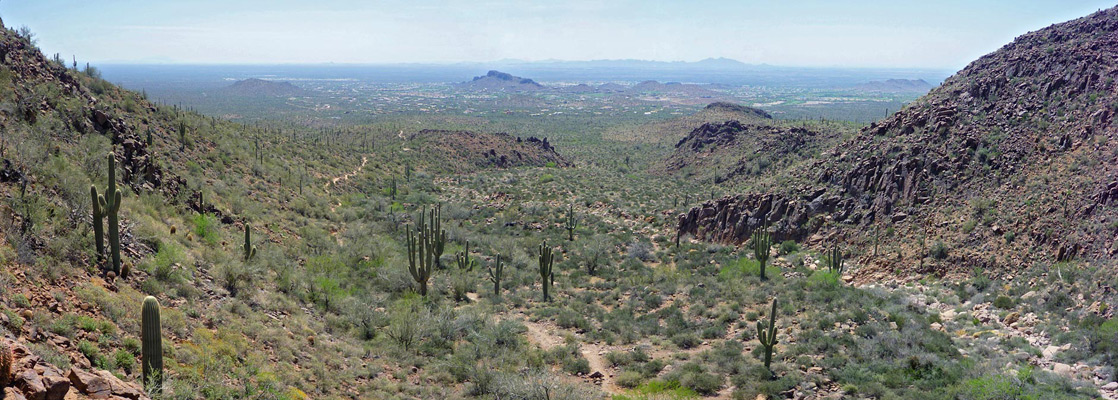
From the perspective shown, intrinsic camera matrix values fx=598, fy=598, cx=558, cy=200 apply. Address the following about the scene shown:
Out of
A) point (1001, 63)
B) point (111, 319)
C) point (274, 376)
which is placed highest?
point (1001, 63)

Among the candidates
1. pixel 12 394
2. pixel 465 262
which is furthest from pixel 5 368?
pixel 465 262

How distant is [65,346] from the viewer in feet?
25.4

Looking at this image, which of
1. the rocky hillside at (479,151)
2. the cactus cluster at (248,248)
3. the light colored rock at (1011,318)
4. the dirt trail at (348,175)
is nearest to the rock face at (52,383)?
the cactus cluster at (248,248)

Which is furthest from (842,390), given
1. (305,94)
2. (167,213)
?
(305,94)

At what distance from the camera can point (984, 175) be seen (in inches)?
837

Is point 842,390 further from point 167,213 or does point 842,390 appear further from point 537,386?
point 167,213

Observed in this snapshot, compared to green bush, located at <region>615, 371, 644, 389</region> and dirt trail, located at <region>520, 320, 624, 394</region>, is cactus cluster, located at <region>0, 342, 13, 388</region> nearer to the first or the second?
dirt trail, located at <region>520, 320, 624, 394</region>

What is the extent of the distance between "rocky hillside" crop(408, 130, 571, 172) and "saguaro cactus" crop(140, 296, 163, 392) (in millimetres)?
42111

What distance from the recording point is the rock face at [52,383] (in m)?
5.60

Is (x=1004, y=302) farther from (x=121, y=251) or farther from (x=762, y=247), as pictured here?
(x=121, y=251)

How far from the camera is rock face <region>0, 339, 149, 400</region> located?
5598 mm

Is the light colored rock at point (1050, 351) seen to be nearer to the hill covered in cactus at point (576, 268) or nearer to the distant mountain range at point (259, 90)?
the hill covered in cactus at point (576, 268)

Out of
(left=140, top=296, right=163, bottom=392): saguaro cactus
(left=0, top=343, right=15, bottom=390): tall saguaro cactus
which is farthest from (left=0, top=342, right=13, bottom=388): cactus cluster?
(left=140, top=296, right=163, bottom=392): saguaro cactus

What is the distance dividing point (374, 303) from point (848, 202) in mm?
18737
